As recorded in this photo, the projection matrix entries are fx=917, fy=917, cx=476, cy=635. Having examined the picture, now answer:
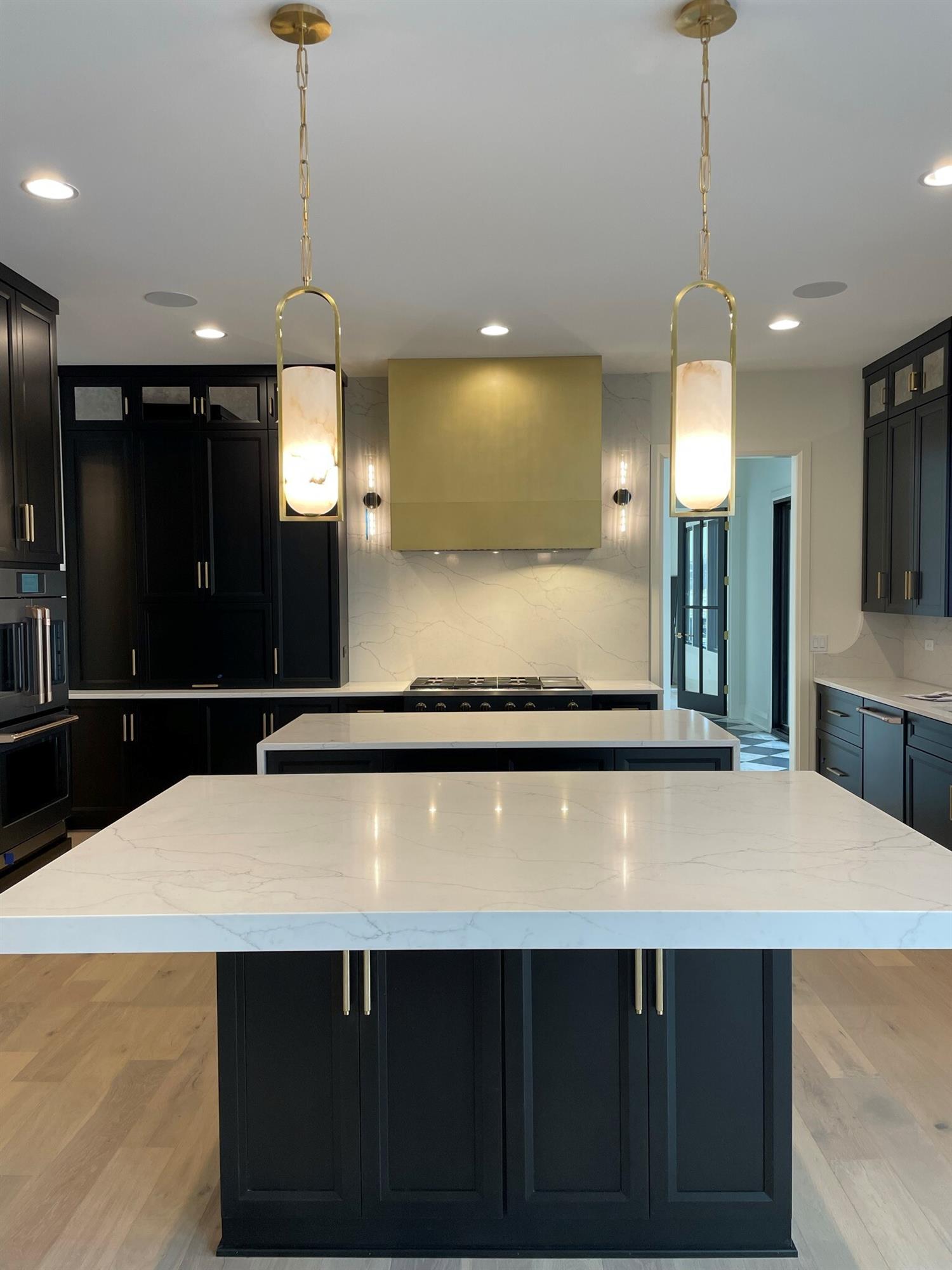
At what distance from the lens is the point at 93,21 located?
6.61 ft

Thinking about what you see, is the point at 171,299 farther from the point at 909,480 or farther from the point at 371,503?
the point at 909,480

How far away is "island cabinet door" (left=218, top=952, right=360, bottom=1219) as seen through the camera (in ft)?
6.15

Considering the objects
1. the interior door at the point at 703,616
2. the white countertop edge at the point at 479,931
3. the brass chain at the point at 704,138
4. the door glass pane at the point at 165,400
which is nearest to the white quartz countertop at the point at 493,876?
the white countertop edge at the point at 479,931

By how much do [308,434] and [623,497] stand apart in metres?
3.87

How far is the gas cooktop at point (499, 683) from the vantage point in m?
4.99

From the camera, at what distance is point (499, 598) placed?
18.5 ft

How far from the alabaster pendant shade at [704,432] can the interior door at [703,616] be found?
6.57 meters

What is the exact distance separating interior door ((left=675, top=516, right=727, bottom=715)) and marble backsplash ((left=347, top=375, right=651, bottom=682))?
112 inches

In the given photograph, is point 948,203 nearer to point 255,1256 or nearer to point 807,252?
point 807,252

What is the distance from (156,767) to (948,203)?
460 centimetres

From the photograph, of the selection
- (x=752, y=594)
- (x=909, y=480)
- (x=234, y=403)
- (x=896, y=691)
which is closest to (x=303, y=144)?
(x=234, y=403)

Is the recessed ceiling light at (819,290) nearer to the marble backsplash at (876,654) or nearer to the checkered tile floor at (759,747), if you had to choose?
the marble backsplash at (876,654)

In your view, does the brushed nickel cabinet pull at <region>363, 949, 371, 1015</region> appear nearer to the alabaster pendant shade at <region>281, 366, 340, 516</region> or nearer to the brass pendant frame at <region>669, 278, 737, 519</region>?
the alabaster pendant shade at <region>281, 366, 340, 516</region>

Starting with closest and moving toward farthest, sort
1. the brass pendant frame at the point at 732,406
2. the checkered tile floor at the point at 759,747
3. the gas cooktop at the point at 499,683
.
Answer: the brass pendant frame at the point at 732,406, the gas cooktop at the point at 499,683, the checkered tile floor at the point at 759,747
